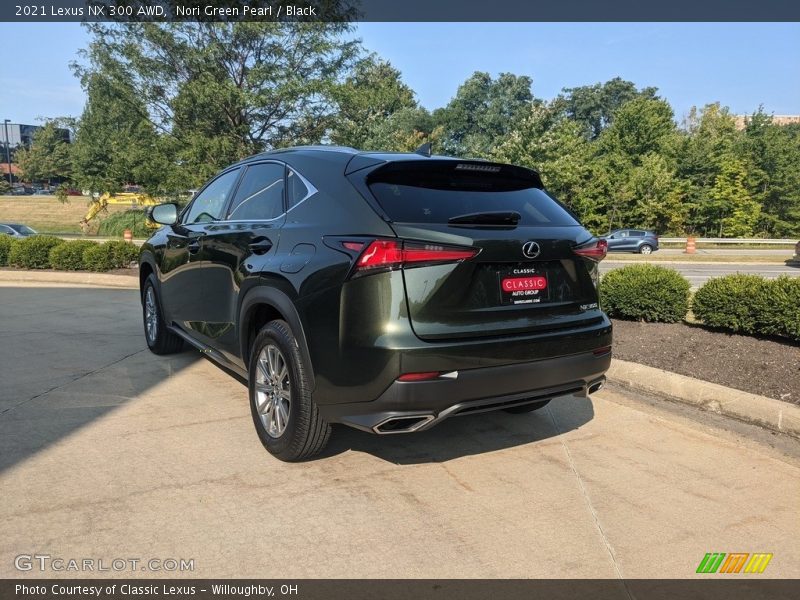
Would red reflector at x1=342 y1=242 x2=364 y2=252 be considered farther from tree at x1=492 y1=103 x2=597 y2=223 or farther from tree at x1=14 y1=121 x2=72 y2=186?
tree at x1=14 y1=121 x2=72 y2=186

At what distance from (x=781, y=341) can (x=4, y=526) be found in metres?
6.27

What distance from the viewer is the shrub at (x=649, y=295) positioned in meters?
6.60

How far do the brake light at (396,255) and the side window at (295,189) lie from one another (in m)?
0.83

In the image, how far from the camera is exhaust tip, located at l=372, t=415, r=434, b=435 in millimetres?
2959

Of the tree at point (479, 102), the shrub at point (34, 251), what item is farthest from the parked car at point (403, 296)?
the tree at point (479, 102)

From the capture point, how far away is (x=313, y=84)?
13.1m

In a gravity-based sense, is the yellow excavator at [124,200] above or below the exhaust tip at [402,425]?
above

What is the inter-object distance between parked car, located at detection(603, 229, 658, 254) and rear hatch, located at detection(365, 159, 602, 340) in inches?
1188

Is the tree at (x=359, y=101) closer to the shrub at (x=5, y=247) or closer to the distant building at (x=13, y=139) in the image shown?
the shrub at (x=5, y=247)

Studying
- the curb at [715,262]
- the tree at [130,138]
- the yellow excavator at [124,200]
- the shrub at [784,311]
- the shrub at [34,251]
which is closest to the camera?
the shrub at [784,311]

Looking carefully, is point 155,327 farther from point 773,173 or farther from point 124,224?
point 773,173

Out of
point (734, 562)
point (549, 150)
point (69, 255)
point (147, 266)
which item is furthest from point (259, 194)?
point (549, 150)

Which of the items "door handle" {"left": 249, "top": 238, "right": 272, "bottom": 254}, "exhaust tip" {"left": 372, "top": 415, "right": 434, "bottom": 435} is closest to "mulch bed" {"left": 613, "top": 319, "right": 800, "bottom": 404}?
"exhaust tip" {"left": 372, "top": 415, "right": 434, "bottom": 435}

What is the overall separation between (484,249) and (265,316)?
4.97ft
